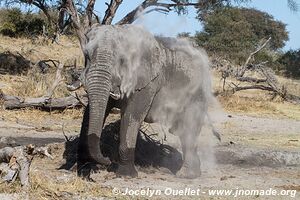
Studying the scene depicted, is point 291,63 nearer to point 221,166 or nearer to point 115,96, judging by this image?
point 221,166

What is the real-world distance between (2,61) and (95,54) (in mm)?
13831

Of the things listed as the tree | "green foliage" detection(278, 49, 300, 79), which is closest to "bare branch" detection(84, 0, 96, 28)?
the tree

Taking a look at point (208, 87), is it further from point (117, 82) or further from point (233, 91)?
point (233, 91)

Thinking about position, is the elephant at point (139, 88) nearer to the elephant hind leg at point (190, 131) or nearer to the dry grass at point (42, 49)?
the elephant hind leg at point (190, 131)

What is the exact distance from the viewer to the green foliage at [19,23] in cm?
2720

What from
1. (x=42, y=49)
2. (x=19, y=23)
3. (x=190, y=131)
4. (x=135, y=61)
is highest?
(x=19, y=23)

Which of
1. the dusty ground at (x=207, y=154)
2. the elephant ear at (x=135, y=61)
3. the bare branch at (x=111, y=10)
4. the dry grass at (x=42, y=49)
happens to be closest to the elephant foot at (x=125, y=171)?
the dusty ground at (x=207, y=154)

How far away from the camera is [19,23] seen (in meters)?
28.0

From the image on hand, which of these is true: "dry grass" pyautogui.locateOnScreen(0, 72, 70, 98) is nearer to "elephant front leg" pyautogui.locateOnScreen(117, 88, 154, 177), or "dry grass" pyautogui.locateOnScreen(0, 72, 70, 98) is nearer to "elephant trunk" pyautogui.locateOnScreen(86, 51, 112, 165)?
"elephant front leg" pyautogui.locateOnScreen(117, 88, 154, 177)

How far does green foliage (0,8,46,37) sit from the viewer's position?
89.2 ft

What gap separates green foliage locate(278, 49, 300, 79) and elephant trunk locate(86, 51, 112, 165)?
1252 inches

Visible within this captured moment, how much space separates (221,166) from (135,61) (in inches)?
108

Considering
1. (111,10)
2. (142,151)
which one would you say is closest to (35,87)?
(111,10)

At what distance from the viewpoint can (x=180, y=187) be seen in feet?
24.3
